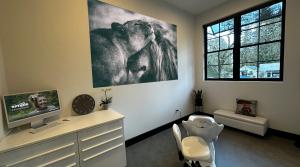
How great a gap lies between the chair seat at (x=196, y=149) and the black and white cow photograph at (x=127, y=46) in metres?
1.44

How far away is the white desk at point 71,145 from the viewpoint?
118 cm

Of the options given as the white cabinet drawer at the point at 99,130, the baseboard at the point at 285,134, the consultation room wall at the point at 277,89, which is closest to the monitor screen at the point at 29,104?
the white cabinet drawer at the point at 99,130

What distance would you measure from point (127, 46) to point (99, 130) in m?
1.54

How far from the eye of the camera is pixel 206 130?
1.73m

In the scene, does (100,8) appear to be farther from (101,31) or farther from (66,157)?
(66,157)

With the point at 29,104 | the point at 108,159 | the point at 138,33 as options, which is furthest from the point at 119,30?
the point at 108,159

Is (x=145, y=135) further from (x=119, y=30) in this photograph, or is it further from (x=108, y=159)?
(x=119, y=30)

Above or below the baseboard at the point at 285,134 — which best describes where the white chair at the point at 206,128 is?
above

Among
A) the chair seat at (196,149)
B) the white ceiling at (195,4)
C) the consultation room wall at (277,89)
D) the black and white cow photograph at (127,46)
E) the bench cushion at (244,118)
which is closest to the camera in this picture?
the chair seat at (196,149)

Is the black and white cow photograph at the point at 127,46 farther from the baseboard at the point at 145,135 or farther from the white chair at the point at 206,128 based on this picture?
the white chair at the point at 206,128

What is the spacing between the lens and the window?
262 cm

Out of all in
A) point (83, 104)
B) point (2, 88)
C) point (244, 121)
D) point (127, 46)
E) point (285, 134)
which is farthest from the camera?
point (244, 121)

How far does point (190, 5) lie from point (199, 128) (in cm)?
297

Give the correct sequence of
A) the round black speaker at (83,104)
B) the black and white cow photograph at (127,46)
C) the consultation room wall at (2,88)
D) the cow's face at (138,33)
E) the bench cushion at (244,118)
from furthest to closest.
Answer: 1. the bench cushion at (244,118)
2. the cow's face at (138,33)
3. the black and white cow photograph at (127,46)
4. the round black speaker at (83,104)
5. the consultation room wall at (2,88)
